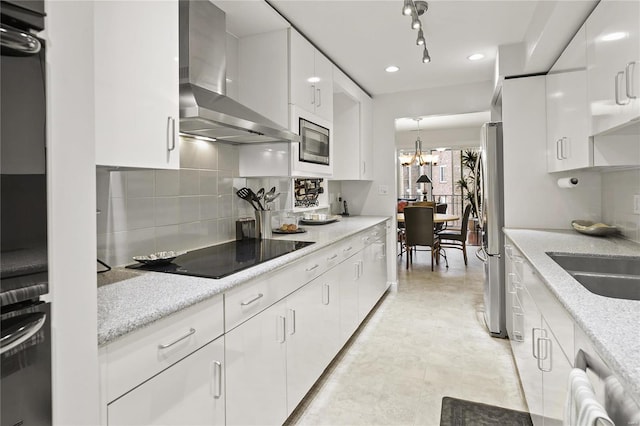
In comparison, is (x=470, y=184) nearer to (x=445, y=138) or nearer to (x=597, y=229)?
(x=445, y=138)

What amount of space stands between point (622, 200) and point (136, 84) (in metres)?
2.83

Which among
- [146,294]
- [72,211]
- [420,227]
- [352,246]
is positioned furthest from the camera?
[420,227]

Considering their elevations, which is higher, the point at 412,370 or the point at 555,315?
the point at 555,315

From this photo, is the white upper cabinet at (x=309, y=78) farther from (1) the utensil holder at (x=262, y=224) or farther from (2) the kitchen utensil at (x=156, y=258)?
(2) the kitchen utensil at (x=156, y=258)

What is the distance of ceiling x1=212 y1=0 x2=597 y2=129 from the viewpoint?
7.37 ft

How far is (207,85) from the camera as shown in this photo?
1.99m

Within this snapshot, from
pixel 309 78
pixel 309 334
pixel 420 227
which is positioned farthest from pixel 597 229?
pixel 420 227

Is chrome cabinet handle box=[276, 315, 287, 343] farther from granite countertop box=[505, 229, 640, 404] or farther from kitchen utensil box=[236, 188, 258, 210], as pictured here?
granite countertop box=[505, 229, 640, 404]

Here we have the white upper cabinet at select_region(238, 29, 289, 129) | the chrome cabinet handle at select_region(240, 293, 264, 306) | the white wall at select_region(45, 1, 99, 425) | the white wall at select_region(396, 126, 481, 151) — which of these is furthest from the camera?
the white wall at select_region(396, 126, 481, 151)

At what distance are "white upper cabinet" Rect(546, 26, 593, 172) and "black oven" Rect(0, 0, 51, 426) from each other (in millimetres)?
2456

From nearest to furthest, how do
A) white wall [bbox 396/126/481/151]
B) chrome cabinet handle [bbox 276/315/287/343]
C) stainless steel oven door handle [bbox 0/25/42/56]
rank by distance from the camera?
stainless steel oven door handle [bbox 0/25/42/56], chrome cabinet handle [bbox 276/315/287/343], white wall [bbox 396/126/481/151]

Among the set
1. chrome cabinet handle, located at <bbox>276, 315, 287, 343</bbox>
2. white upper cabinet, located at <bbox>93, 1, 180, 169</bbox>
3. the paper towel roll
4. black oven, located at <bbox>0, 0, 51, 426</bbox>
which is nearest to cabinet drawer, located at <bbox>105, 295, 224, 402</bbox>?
black oven, located at <bbox>0, 0, 51, 426</bbox>

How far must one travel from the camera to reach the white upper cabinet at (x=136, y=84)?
1.18 meters

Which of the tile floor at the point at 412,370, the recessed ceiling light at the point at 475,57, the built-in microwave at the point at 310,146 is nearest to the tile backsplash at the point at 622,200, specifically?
the tile floor at the point at 412,370
